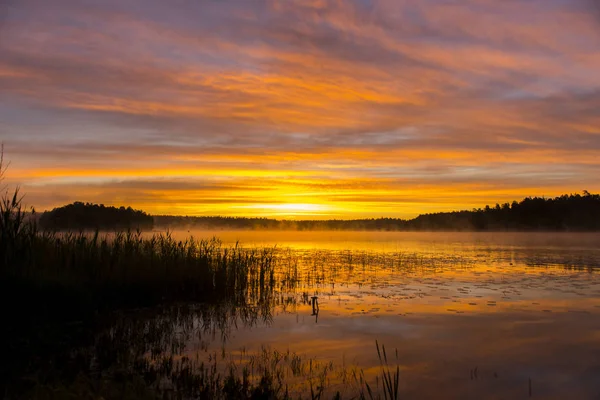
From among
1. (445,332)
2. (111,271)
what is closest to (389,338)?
(445,332)

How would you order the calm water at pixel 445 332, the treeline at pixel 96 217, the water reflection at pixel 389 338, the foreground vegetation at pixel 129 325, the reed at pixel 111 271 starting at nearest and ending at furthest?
1. the foreground vegetation at pixel 129 325
2. the water reflection at pixel 389 338
3. the calm water at pixel 445 332
4. the reed at pixel 111 271
5. the treeline at pixel 96 217

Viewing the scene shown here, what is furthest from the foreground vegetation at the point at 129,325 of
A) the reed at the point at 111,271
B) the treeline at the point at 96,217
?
the treeline at the point at 96,217

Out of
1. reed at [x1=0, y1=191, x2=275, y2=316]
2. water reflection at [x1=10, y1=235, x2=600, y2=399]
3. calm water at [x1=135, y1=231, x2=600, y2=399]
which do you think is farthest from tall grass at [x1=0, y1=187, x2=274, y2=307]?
calm water at [x1=135, y1=231, x2=600, y2=399]

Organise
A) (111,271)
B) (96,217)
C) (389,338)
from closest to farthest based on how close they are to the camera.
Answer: (389,338) < (111,271) < (96,217)

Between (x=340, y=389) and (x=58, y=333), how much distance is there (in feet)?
22.8

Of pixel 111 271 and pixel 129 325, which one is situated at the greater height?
pixel 111 271

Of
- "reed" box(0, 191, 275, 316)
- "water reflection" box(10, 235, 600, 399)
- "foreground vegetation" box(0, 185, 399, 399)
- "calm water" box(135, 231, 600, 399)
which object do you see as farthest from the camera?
"reed" box(0, 191, 275, 316)

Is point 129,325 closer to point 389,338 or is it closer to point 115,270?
point 115,270

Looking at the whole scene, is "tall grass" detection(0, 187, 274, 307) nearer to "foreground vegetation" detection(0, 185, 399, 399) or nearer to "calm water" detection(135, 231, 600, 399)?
"foreground vegetation" detection(0, 185, 399, 399)

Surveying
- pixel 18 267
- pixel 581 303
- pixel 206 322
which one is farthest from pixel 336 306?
pixel 18 267

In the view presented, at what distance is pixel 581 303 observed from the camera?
16.6 m

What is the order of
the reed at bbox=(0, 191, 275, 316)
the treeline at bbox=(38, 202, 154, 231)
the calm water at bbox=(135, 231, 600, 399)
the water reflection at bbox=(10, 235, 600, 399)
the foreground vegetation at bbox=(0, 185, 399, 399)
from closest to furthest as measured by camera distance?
the foreground vegetation at bbox=(0, 185, 399, 399) < the water reflection at bbox=(10, 235, 600, 399) < the calm water at bbox=(135, 231, 600, 399) < the reed at bbox=(0, 191, 275, 316) < the treeline at bbox=(38, 202, 154, 231)

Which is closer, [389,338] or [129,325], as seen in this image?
[389,338]

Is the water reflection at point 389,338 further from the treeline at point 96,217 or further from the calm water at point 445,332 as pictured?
the treeline at point 96,217
